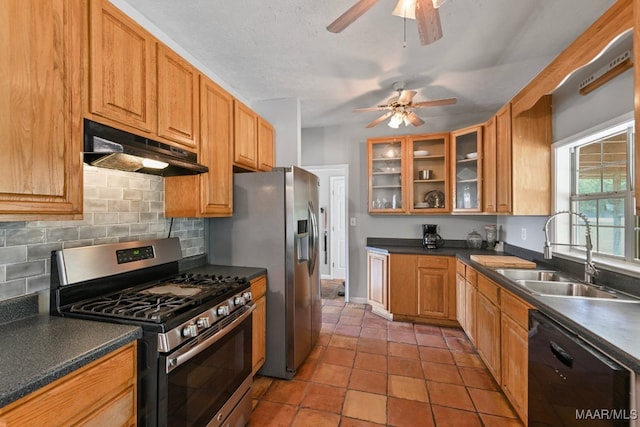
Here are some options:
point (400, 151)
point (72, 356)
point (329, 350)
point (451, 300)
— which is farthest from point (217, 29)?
point (451, 300)

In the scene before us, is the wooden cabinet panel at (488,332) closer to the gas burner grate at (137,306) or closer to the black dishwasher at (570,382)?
the black dishwasher at (570,382)

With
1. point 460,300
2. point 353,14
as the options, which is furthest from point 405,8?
point 460,300

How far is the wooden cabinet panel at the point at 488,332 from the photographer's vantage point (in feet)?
6.61

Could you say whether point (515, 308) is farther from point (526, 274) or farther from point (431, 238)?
point (431, 238)

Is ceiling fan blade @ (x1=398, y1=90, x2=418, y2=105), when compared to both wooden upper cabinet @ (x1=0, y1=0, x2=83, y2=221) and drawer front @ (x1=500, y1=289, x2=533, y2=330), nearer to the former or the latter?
drawer front @ (x1=500, y1=289, x2=533, y2=330)

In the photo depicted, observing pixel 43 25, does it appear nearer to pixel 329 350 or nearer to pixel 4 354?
pixel 4 354

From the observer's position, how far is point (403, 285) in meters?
3.31

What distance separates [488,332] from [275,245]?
1.81m

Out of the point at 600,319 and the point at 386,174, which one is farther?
the point at 386,174

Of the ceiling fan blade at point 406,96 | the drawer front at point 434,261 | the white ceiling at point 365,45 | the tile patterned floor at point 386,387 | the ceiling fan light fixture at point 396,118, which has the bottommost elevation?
the tile patterned floor at point 386,387

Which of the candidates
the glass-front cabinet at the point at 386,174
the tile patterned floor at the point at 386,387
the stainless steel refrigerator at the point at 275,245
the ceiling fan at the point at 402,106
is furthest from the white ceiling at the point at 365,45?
the tile patterned floor at the point at 386,387

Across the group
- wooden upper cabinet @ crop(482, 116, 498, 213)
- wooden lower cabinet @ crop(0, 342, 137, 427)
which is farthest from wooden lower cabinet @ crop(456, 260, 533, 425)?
wooden lower cabinet @ crop(0, 342, 137, 427)

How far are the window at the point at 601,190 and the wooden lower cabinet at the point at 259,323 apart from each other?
250 cm

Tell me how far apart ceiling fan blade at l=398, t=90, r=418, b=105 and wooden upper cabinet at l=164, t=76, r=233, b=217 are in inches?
61.7
